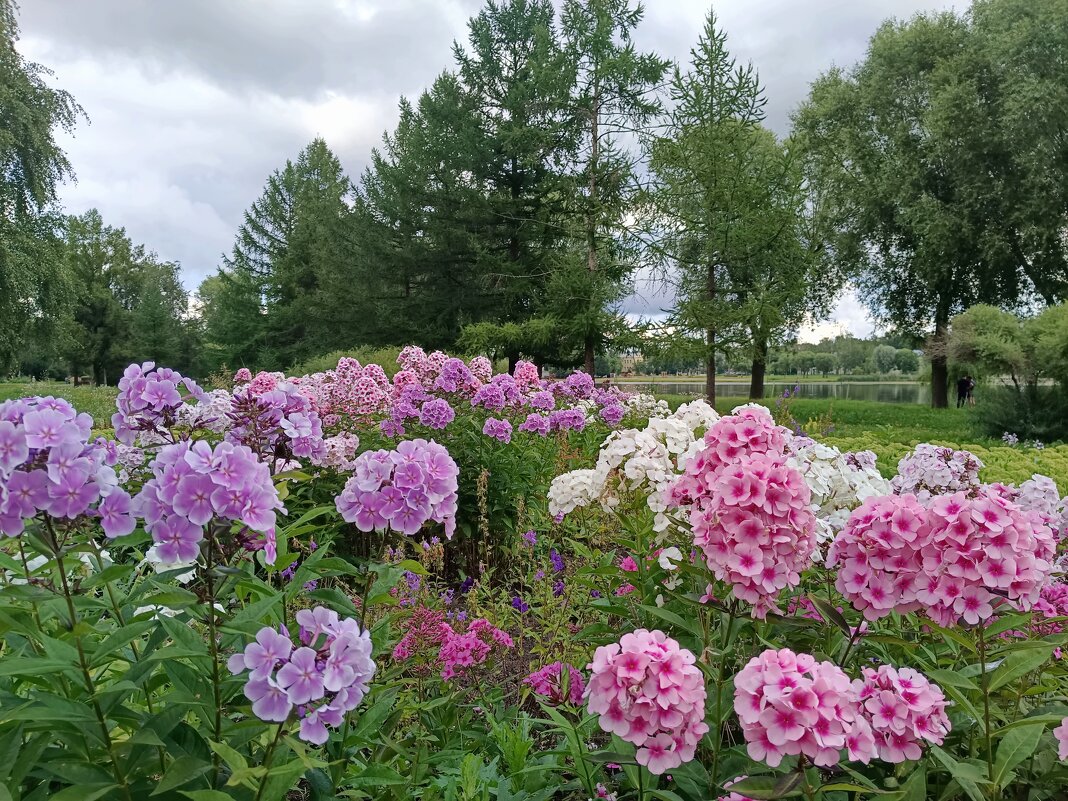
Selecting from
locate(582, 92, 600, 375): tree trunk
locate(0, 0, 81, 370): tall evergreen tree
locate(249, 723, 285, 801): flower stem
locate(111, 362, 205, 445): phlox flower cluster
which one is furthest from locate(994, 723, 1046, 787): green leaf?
locate(0, 0, 81, 370): tall evergreen tree

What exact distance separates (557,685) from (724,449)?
3.50ft

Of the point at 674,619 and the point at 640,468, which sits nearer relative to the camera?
the point at 674,619

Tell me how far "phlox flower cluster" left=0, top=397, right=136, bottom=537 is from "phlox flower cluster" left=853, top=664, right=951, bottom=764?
172cm

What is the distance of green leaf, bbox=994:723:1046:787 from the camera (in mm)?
1590

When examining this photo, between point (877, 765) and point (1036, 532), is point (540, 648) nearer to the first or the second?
point (877, 765)

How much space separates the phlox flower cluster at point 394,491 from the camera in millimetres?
1657

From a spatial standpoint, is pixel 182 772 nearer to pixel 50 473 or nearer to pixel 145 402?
pixel 50 473

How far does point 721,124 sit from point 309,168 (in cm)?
2765

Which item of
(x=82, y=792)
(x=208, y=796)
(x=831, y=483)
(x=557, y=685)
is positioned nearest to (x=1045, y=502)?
(x=831, y=483)

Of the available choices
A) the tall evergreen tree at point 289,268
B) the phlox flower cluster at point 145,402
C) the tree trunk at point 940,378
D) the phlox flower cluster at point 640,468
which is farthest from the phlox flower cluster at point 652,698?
the tall evergreen tree at point 289,268

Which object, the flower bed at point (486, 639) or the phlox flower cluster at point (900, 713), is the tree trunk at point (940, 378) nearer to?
the flower bed at point (486, 639)

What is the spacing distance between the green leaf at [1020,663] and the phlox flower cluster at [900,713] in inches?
9.1

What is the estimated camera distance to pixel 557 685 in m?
2.34

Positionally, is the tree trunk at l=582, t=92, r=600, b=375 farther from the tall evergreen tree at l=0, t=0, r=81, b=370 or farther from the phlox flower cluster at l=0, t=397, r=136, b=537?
the phlox flower cluster at l=0, t=397, r=136, b=537
